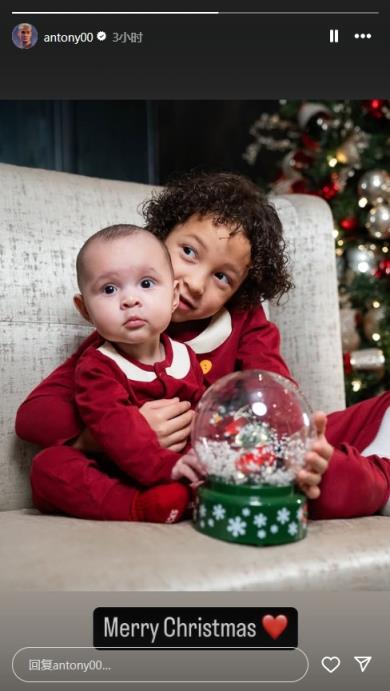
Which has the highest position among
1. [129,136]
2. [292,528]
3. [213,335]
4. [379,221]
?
[129,136]

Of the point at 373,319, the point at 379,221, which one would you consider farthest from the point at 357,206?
the point at 373,319

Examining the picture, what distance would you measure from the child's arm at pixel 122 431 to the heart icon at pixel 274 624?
285 millimetres

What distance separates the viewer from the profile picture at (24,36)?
3.47 feet

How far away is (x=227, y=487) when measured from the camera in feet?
3.10

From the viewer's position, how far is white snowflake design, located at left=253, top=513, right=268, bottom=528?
91 cm

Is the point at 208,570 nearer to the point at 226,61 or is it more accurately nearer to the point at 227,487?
the point at 227,487

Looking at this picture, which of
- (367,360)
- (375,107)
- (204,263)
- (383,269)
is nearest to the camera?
(204,263)

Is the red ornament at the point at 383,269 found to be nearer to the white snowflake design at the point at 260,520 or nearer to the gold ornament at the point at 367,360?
the gold ornament at the point at 367,360

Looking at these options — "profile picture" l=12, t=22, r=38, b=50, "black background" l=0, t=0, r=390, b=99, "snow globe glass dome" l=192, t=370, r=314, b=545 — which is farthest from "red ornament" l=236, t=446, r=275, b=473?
"profile picture" l=12, t=22, r=38, b=50

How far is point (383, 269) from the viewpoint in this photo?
2.48 m

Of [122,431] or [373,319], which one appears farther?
[373,319]

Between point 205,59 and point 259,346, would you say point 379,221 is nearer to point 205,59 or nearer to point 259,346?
point 259,346

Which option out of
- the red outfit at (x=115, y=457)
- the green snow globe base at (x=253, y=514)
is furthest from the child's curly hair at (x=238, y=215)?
the green snow globe base at (x=253, y=514)

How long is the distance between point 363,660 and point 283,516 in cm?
19
